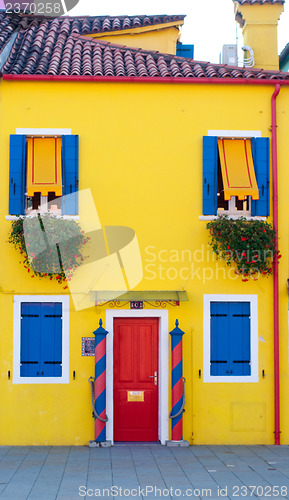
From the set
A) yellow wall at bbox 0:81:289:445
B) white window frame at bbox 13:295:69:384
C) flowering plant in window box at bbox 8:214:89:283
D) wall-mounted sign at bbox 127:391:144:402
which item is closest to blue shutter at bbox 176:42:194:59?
yellow wall at bbox 0:81:289:445

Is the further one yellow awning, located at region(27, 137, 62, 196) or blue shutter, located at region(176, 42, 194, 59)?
blue shutter, located at region(176, 42, 194, 59)

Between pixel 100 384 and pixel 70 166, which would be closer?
pixel 100 384

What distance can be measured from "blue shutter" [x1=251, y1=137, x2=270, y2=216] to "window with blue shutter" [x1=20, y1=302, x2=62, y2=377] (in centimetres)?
433

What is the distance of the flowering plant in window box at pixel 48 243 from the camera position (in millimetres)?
12195

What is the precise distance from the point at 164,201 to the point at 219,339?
9.54 feet

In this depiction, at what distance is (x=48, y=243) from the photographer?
12.2m

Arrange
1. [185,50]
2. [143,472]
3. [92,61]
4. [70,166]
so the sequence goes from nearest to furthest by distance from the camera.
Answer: [143,472] < [70,166] < [92,61] < [185,50]

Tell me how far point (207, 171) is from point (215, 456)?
17.6 feet

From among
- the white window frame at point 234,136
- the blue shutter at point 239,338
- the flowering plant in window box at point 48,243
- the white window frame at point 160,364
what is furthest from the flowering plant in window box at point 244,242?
the flowering plant in window box at point 48,243

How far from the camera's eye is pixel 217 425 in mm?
12750

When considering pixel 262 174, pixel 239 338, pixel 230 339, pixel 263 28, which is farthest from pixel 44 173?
pixel 263 28

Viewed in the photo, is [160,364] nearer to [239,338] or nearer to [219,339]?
[219,339]

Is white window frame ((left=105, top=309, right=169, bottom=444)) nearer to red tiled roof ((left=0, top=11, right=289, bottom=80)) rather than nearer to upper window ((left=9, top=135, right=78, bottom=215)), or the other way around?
upper window ((left=9, top=135, right=78, bottom=215))

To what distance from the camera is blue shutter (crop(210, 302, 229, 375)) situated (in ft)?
42.3
